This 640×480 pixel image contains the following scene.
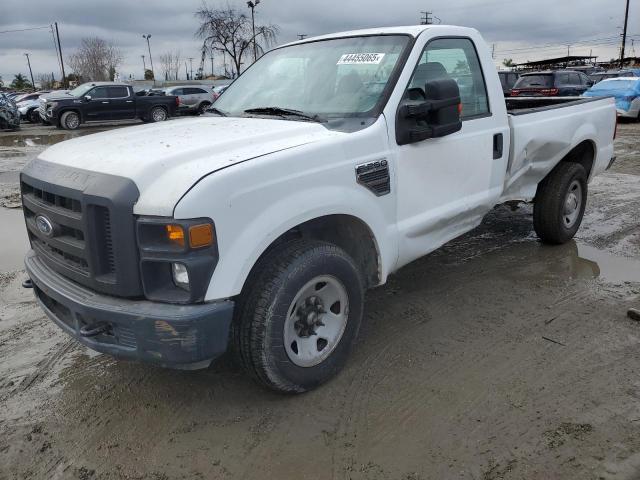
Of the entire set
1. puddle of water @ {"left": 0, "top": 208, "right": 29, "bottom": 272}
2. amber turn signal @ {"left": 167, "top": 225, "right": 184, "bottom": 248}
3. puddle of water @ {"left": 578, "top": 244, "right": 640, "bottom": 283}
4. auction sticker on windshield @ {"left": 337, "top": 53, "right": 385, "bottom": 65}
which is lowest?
puddle of water @ {"left": 578, "top": 244, "right": 640, "bottom": 283}

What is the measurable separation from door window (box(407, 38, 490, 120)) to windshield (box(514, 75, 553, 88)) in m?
14.4

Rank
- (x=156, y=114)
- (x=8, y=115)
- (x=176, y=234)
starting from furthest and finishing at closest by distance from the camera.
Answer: (x=156, y=114)
(x=8, y=115)
(x=176, y=234)

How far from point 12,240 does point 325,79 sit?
4505 mm

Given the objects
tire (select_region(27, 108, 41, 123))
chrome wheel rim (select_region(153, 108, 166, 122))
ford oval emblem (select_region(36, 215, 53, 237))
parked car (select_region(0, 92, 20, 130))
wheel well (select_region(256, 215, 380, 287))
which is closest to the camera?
ford oval emblem (select_region(36, 215, 53, 237))

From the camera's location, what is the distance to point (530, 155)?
4.65 metres

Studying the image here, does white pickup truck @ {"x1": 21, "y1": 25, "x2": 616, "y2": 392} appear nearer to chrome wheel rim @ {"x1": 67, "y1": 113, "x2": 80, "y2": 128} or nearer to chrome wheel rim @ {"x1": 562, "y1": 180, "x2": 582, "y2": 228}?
chrome wheel rim @ {"x1": 562, "y1": 180, "x2": 582, "y2": 228}

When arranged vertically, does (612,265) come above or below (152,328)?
below

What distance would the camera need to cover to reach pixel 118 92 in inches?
855

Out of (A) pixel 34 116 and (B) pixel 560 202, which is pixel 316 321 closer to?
(B) pixel 560 202

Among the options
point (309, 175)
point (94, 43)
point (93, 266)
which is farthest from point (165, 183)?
point (94, 43)

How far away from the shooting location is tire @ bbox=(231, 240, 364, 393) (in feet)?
8.87

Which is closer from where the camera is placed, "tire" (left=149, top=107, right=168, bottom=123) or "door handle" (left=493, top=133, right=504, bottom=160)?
"door handle" (left=493, top=133, right=504, bottom=160)

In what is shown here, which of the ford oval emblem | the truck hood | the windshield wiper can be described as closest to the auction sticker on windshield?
the windshield wiper

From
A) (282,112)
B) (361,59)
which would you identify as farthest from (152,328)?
(361,59)
